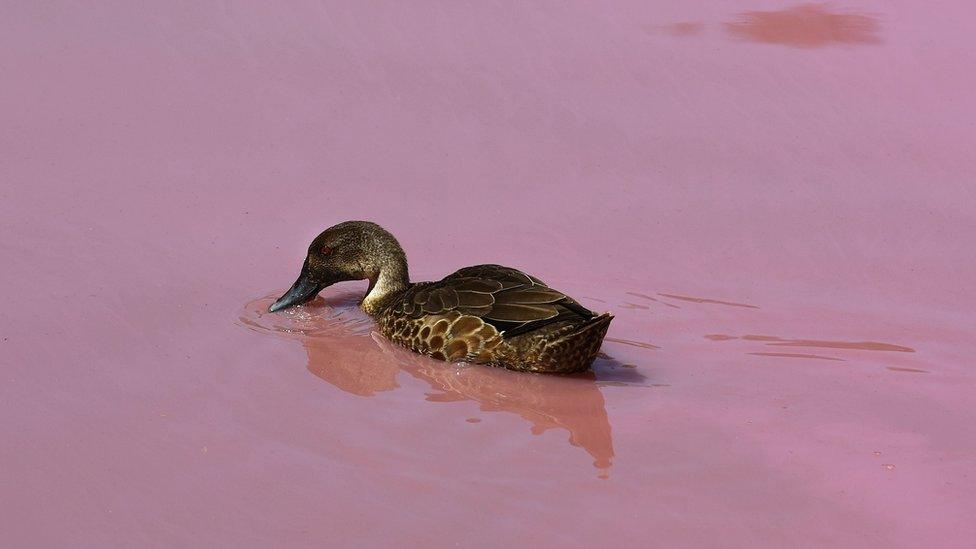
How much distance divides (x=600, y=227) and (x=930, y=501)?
3468 mm

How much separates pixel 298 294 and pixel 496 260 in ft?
4.11

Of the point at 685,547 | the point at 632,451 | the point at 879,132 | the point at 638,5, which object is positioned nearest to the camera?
the point at 685,547

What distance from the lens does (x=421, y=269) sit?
8.48 m

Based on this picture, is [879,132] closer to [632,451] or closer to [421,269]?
[421,269]

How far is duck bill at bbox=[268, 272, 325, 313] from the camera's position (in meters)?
7.83

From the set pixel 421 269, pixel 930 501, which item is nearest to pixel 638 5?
pixel 421 269

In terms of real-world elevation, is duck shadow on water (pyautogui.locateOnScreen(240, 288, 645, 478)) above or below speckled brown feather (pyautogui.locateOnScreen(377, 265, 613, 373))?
below

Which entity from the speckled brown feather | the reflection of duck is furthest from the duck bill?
the speckled brown feather

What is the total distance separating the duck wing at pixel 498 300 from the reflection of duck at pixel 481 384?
10.5 inches

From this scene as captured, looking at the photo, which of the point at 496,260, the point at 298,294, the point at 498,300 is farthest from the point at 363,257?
the point at 498,300

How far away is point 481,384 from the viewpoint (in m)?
7.07

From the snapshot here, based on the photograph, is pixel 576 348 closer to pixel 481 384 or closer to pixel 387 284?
pixel 481 384

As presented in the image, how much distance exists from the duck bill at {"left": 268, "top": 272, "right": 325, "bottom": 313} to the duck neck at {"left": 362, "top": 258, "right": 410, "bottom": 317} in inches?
12.9

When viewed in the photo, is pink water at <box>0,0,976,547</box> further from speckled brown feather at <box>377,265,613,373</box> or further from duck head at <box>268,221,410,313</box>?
duck head at <box>268,221,410,313</box>
